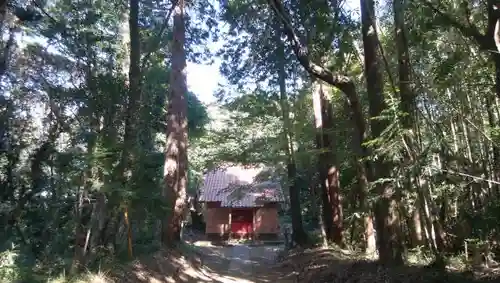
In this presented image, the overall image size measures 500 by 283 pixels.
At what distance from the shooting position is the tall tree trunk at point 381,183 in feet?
24.1

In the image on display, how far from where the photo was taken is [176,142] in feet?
42.5

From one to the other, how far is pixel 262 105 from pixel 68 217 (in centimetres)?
826

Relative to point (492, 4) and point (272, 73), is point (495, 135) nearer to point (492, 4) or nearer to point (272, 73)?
point (492, 4)

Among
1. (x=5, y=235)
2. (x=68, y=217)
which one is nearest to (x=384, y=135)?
(x=68, y=217)

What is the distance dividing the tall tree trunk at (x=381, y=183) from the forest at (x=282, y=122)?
2cm

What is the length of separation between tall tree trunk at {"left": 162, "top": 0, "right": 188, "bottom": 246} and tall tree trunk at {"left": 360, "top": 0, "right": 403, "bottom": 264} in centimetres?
636

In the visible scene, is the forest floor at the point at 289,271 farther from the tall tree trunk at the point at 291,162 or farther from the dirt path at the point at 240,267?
the tall tree trunk at the point at 291,162

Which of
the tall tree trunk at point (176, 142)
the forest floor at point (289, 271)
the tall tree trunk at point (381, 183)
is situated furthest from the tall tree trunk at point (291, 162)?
the tall tree trunk at point (381, 183)

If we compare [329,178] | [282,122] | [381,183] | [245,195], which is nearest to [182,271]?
[329,178]

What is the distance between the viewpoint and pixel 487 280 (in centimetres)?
594

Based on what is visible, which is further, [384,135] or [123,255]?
[123,255]

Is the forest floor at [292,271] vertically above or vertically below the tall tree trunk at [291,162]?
below

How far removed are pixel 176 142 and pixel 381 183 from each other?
23.4 ft

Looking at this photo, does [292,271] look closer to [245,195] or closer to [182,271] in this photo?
[182,271]
